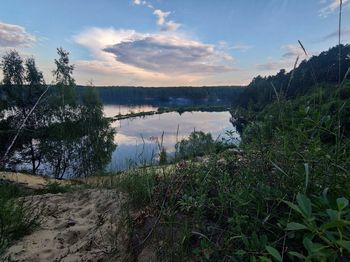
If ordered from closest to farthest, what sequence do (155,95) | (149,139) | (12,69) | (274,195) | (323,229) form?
(323,229)
(274,195)
(149,139)
(12,69)
(155,95)

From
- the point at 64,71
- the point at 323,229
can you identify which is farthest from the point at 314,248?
the point at 64,71

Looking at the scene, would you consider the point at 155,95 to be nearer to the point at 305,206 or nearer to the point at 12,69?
the point at 12,69

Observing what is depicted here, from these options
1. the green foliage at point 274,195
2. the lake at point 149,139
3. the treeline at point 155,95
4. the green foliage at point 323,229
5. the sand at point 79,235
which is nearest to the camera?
the green foliage at point 323,229

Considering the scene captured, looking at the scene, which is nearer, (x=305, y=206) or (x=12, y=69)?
(x=305, y=206)

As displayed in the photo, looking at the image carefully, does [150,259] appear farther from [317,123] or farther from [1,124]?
[1,124]

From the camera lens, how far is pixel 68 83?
97.2 feet

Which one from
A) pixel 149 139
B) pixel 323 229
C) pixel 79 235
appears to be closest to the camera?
pixel 323 229

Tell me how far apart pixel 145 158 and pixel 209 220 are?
1.83 m

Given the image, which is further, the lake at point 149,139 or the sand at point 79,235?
the lake at point 149,139

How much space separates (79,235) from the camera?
3.07m

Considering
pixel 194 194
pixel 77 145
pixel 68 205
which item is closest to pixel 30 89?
pixel 77 145

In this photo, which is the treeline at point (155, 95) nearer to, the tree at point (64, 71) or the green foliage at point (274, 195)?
the tree at point (64, 71)

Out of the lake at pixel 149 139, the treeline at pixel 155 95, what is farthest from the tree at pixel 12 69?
the treeline at pixel 155 95

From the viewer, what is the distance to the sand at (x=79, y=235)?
8.33 ft
